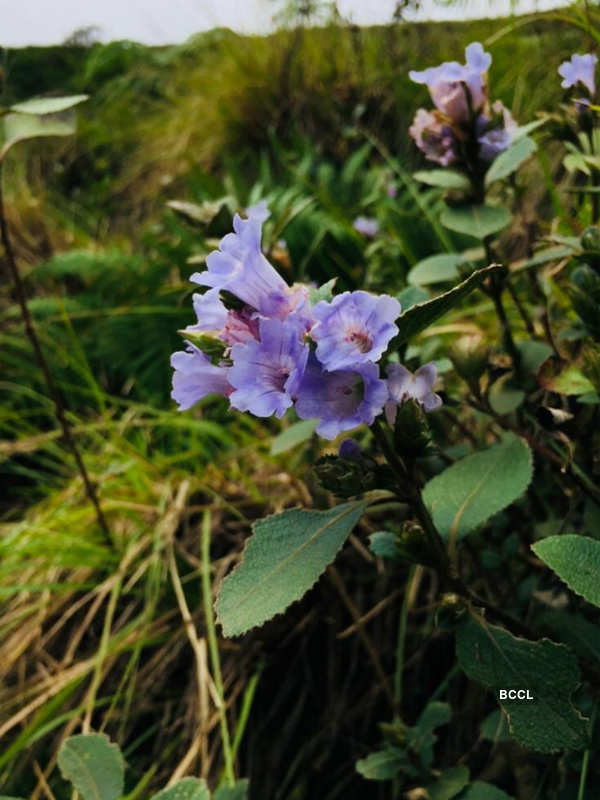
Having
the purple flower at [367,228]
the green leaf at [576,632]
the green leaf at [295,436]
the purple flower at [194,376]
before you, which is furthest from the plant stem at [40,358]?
the purple flower at [367,228]

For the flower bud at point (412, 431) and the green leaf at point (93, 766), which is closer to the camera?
the flower bud at point (412, 431)

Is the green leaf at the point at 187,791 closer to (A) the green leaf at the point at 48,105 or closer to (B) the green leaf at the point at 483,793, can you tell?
(B) the green leaf at the point at 483,793

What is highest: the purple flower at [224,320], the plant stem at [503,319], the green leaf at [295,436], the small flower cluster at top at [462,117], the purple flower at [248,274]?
the small flower cluster at top at [462,117]

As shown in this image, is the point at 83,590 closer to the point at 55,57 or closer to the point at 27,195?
the point at 27,195

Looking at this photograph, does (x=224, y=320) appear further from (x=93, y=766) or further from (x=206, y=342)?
(x=93, y=766)

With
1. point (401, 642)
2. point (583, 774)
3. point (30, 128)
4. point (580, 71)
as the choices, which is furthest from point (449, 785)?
point (30, 128)

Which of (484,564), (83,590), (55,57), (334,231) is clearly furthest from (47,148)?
Result: (484,564)

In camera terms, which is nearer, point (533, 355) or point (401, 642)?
point (533, 355)

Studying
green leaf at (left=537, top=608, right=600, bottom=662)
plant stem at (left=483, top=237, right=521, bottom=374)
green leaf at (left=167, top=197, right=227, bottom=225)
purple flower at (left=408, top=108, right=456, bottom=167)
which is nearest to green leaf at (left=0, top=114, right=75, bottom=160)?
green leaf at (left=167, top=197, right=227, bottom=225)
